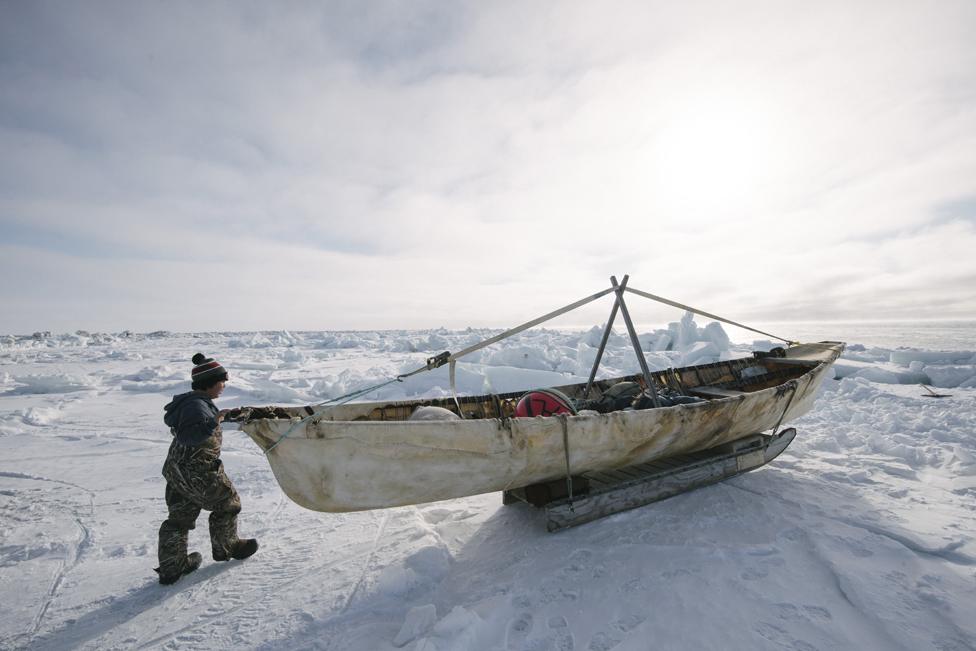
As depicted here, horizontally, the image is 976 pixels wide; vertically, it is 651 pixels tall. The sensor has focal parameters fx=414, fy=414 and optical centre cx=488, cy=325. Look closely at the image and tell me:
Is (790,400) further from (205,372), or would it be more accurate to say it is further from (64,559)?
(64,559)

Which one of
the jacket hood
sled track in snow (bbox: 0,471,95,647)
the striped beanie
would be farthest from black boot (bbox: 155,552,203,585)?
the striped beanie

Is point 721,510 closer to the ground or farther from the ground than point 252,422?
closer to the ground

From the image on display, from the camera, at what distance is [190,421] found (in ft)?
8.81

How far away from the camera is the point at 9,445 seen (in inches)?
218

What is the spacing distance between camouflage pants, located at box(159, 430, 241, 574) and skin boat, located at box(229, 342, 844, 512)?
0.54m

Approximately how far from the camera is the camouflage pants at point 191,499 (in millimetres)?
2699

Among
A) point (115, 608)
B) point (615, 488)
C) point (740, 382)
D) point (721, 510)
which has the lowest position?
point (115, 608)

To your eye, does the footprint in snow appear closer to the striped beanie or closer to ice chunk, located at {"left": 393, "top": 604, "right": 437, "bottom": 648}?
ice chunk, located at {"left": 393, "top": 604, "right": 437, "bottom": 648}

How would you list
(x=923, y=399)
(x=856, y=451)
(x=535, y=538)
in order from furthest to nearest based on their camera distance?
(x=923, y=399), (x=856, y=451), (x=535, y=538)

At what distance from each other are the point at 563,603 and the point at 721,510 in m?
1.60

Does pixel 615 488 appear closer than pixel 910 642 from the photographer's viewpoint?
No

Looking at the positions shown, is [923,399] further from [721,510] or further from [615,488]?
[615,488]

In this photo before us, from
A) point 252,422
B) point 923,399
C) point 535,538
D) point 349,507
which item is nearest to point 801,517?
point 535,538

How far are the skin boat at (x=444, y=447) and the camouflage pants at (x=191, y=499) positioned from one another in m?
0.54
